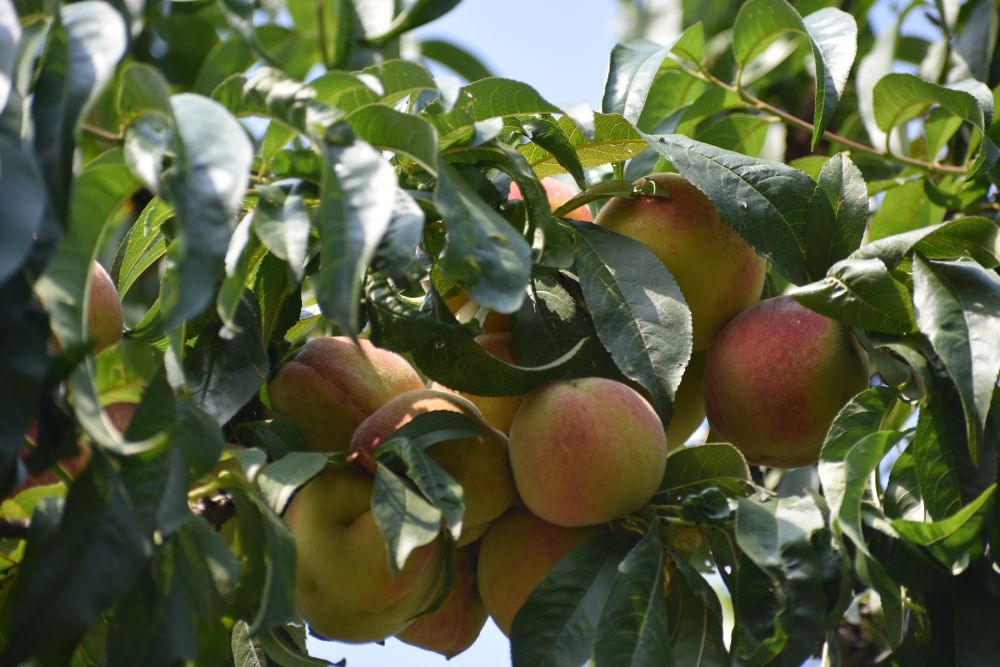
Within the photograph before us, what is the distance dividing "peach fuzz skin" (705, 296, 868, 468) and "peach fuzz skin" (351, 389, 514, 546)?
25 centimetres

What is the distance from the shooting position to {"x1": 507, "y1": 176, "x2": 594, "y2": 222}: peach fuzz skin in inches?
52.2

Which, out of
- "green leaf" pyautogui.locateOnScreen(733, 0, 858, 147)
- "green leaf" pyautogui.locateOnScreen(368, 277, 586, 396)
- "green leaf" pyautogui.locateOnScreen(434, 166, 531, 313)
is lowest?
"green leaf" pyautogui.locateOnScreen(368, 277, 586, 396)

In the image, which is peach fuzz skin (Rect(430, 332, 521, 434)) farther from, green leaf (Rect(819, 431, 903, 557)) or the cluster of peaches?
green leaf (Rect(819, 431, 903, 557))

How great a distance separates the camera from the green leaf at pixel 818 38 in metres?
1.26

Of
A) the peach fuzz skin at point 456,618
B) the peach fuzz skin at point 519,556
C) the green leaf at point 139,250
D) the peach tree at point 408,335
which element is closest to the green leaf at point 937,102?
the peach tree at point 408,335

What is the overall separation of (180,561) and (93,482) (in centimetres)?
12

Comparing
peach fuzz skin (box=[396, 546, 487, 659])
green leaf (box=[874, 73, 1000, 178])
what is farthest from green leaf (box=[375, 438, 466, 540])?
green leaf (box=[874, 73, 1000, 178])

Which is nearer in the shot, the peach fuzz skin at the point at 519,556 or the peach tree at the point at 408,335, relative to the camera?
the peach tree at the point at 408,335

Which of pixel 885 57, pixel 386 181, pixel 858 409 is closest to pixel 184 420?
pixel 386 181

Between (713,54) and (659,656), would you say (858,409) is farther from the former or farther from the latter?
(713,54)

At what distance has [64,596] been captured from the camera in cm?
80

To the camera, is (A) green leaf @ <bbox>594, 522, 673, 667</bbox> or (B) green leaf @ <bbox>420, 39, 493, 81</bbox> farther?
(B) green leaf @ <bbox>420, 39, 493, 81</bbox>

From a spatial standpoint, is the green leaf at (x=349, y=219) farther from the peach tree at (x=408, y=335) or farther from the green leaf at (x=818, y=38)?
the green leaf at (x=818, y=38)

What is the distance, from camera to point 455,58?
1934 millimetres
